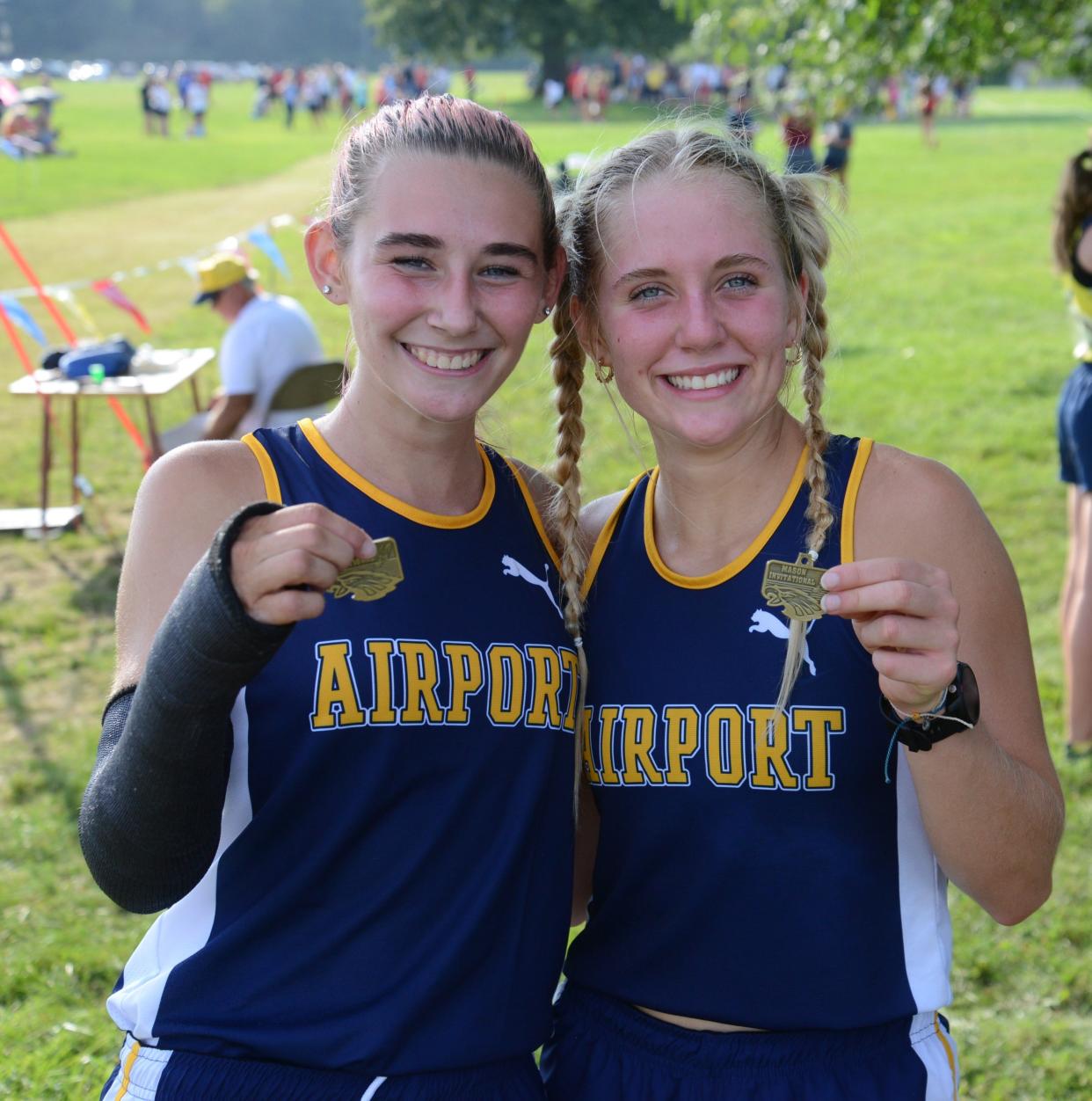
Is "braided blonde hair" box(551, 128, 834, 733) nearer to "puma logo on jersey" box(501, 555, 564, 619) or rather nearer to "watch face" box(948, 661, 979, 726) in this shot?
"puma logo on jersey" box(501, 555, 564, 619)

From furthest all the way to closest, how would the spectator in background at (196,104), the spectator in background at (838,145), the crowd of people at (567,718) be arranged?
the spectator in background at (196,104)
the spectator in background at (838,145)
the crowd of people at (567,718)

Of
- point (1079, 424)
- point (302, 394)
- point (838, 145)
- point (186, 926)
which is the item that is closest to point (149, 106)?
point (838, 145)

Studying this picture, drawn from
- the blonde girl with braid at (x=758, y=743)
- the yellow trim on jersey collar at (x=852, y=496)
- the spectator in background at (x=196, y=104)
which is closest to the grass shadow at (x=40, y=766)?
the blonde girl with braid at (x=758, y=743)

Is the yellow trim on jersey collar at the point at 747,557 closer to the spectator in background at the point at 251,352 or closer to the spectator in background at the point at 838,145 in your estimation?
the spectator in background at the point at 251,352

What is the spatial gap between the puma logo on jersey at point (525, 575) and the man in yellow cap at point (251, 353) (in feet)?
17.3

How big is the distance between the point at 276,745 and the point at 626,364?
0.81m

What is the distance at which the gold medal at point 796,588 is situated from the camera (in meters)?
1.87

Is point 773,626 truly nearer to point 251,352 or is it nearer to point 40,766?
point 40,766

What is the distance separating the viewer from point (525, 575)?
216 cm

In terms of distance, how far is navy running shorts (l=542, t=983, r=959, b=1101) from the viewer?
2.00 m

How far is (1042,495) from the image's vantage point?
8.05 meters

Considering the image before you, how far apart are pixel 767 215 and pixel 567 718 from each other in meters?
0.86

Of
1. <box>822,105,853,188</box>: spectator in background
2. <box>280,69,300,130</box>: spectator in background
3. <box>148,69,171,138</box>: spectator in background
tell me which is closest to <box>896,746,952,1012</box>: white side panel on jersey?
<box>822,105,853,188</box>: spectator in background

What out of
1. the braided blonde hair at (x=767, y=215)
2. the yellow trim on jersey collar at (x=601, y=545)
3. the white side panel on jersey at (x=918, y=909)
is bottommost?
the white side panel on jersey at (x=918, y=909)
